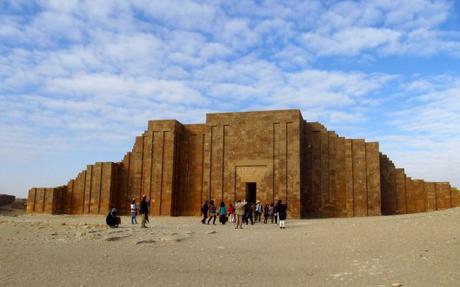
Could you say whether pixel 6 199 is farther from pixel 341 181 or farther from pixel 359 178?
pixel 359 178

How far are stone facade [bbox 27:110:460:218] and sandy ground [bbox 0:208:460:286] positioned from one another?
44.1 ft

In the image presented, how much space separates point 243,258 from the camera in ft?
34.1

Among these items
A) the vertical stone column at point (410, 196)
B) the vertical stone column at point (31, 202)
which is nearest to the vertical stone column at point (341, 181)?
the vertical stone column at point (410, 196)

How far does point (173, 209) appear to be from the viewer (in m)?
30.1

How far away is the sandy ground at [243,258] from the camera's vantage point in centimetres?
781

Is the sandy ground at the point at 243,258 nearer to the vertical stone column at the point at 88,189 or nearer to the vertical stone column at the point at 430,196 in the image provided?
the vertical stone column at the point at 430,196

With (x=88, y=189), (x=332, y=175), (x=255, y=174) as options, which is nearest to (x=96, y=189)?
(x=88, y=189)

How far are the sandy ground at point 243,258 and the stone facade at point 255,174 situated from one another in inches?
529

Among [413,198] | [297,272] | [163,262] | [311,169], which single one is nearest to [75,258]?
[163,262]

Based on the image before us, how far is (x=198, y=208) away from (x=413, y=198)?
46.1 feet

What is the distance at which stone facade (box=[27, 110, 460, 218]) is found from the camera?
27.9 metres

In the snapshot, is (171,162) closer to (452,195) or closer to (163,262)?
(452,195)

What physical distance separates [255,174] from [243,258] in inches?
718

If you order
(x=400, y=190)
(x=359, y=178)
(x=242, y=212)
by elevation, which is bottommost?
(x=242, y=212)
